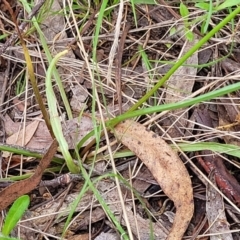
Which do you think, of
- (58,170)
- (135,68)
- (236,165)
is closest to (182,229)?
(236,165)

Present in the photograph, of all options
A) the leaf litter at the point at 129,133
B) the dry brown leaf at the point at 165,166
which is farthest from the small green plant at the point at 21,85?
the dry brown leaf at the point at 165,166

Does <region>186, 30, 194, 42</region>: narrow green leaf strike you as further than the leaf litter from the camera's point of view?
Yes

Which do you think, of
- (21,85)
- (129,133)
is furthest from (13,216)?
(21,85)

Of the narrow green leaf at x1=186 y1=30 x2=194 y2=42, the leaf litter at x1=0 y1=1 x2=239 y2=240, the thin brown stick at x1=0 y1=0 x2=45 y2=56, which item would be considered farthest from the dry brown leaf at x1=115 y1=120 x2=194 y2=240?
the thin brown stick at x1=0 y1=0 x2=45 y2=56

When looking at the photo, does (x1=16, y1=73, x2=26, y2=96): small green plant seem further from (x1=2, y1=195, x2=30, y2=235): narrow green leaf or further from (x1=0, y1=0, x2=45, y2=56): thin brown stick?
(x1=2, y1=195, x2=30, y2=235): narrow green leaf

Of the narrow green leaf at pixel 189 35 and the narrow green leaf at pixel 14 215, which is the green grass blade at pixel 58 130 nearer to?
the narrow green leaf at pixel 14 215

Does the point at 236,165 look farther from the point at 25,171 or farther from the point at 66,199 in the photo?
the point at 25,171

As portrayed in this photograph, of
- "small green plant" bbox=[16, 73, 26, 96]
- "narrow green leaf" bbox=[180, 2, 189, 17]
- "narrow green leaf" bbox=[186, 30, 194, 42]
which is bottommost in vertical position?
"small green plant" bbox=[16, 73, 26, 96]
